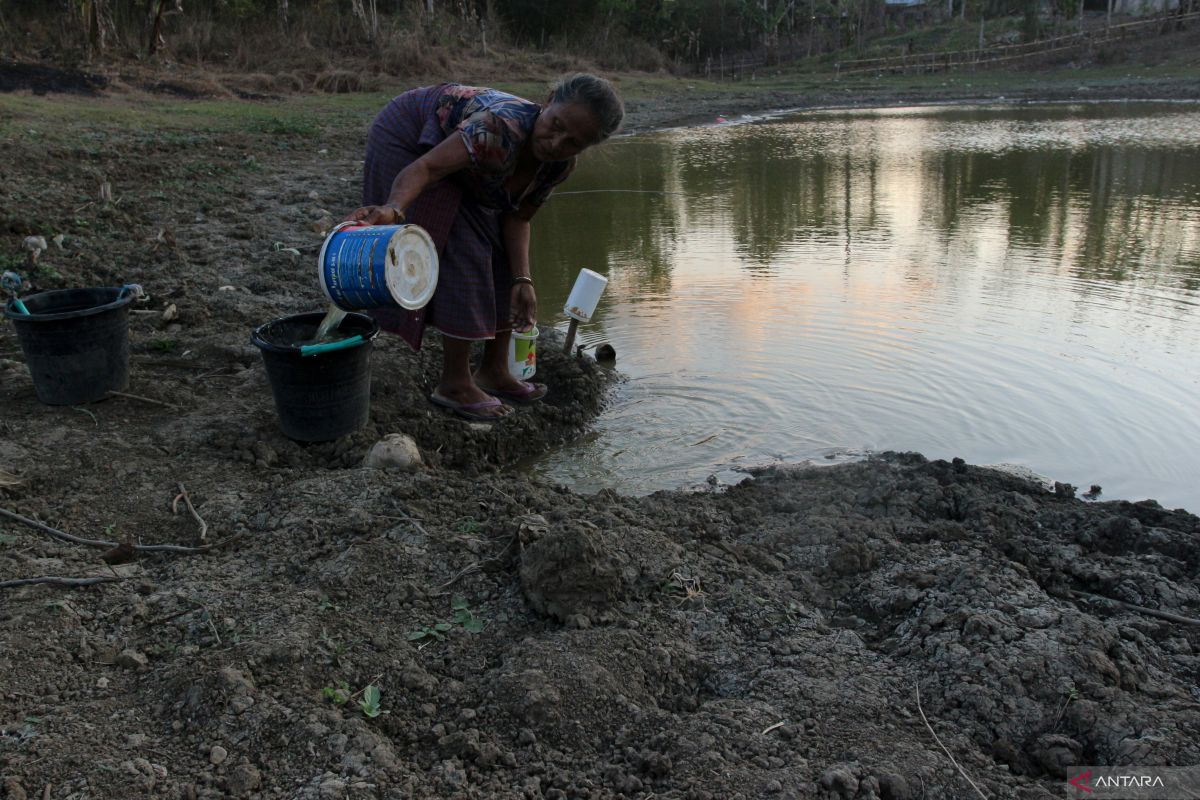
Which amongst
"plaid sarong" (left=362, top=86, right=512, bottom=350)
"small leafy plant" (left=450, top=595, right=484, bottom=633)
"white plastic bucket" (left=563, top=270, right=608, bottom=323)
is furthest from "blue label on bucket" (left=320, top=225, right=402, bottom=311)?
"white plastic bucket" (left=563, top=270, right=608, bottom=323)

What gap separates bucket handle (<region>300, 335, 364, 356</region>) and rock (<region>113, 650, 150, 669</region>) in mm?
1249

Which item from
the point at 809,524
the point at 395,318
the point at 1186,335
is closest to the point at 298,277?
the point at 395,318

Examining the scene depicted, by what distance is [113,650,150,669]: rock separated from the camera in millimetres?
2066

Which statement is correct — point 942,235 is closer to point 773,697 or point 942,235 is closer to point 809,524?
point 809,524

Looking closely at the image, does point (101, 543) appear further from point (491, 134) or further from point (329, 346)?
point (491, 134)

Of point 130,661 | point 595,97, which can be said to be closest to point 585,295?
point 595,97

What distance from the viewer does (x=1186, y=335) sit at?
209 inches

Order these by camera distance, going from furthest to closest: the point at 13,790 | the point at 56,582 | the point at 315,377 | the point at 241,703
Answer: the point at 315,377, the point at 56,582, the point at 241,703, the point at 13,790

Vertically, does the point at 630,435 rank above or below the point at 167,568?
below

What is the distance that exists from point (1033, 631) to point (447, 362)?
2.58 m

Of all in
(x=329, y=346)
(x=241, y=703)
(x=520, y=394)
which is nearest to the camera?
(x=241, y=703)

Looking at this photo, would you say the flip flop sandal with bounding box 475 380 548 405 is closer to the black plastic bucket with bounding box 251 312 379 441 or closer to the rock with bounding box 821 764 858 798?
the black plastic bucket with bounding box 251 312 379 441

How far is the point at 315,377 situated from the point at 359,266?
60 cm

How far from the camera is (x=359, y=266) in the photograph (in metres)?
2.82
